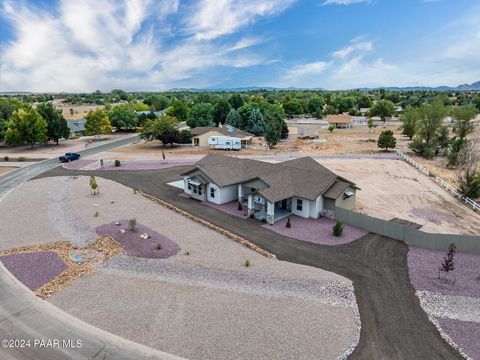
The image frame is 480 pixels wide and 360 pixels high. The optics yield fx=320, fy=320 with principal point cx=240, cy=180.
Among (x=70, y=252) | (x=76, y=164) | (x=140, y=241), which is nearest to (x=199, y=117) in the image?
(x=76, y=164)

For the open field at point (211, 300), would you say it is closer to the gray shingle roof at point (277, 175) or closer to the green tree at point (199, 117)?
the gray shingle roof at point (277, 175)

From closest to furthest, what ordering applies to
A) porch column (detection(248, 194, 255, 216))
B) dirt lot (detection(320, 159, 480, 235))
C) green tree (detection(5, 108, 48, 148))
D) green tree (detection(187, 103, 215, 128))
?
porch column (detection(248, 194, 255, 216))
dirt lot (detection(320, 159, 480, 235))
green tree (detection(5, 108, 48, 148))
green tree (detection(187, 103, 215, 128))

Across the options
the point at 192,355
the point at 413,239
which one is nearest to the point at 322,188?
the point at 413,239

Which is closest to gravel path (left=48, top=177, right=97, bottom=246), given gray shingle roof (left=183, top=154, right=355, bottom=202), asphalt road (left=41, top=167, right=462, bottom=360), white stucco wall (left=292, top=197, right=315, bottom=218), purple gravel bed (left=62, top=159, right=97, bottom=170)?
asphalt road (left=41, top=167, right=462, bottom=360)

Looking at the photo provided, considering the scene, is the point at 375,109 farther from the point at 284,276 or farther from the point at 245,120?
the point at 284,276

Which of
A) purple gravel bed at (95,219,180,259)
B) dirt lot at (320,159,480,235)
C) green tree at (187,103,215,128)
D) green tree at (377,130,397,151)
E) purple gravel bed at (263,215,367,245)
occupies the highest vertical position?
green tree at (187,103,215,128)

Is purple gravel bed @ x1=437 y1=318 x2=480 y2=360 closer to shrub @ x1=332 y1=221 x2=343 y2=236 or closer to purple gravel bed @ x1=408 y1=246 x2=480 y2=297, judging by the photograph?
purple gravel bed @ x1=408 y1=246 x2=480 y2=297

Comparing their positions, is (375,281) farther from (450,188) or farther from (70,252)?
(450,188)

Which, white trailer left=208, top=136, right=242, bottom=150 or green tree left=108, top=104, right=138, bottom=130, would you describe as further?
green tree left=108, top=104, right=138, bottom=130
